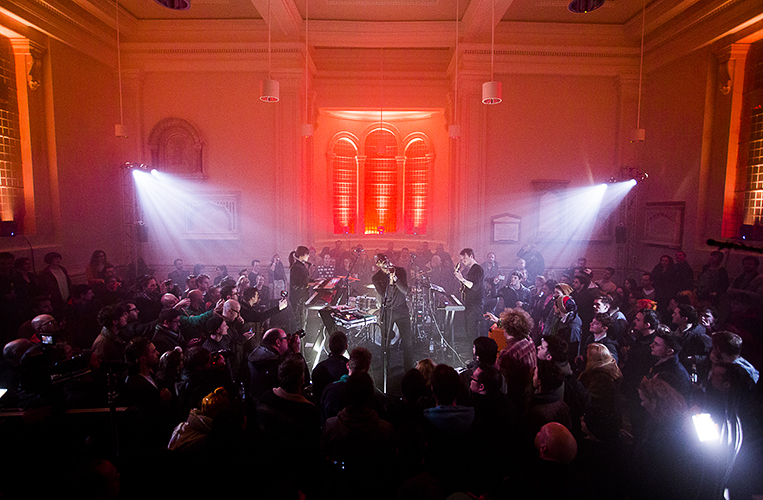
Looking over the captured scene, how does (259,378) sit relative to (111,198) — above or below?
below

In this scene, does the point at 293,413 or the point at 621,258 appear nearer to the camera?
the point at 293,413

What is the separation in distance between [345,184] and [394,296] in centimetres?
848

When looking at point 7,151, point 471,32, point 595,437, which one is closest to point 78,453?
point 595,437

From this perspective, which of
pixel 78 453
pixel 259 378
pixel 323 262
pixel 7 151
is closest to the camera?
pixel 78 453

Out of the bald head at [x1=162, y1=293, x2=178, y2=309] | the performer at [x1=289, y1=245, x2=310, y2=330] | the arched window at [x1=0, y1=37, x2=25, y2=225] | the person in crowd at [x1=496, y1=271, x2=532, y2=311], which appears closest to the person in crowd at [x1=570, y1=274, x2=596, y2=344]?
the person in crowd at [x1=496, y1=271, x2=532, y2=311]

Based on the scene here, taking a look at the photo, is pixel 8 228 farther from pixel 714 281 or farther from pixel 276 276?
pixel 714 281

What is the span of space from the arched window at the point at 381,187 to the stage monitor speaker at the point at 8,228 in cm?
854

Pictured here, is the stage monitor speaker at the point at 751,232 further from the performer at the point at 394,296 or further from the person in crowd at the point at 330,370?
the person in crowd at the point at 330,370

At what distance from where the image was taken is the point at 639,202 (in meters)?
9.66

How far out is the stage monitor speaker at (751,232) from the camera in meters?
6.91

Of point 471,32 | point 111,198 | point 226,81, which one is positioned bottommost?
point 111,198

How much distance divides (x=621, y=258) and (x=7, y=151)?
13.1m

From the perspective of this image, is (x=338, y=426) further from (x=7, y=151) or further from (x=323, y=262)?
(x=7, y=151)

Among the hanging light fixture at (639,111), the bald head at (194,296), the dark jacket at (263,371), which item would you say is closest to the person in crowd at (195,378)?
the dark jacket at (263,371)
